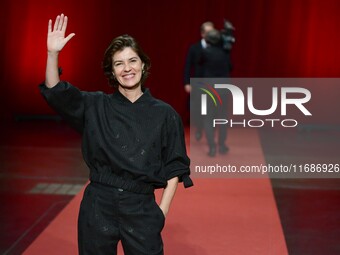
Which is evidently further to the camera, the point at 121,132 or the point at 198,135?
the point at 198,135

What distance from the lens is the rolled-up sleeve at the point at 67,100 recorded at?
7.61ft

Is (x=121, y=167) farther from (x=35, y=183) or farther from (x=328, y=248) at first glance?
(x=35, y=183)

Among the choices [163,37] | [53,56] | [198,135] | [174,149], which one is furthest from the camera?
[163,37]

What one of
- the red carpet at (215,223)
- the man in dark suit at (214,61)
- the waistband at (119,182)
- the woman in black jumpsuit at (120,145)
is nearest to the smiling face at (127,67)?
the woman in black jumpsuit at (120,145)

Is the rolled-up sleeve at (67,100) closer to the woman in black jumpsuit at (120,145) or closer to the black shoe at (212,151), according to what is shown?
the woman in black jumpsuit at (120,145)

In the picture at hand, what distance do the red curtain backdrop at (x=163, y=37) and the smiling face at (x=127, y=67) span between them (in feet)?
25.9

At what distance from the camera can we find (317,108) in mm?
10016

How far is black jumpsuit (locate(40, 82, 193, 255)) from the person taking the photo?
234 cm

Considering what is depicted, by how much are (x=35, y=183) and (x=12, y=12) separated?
4.94 metres

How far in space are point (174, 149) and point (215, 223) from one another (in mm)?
2345

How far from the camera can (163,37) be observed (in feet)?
34.2

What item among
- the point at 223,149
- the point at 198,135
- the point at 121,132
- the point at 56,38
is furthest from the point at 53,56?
the point at 198,135

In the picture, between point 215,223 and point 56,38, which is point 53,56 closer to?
point 56,38

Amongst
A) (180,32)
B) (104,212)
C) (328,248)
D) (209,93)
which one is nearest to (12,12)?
(180,32)
